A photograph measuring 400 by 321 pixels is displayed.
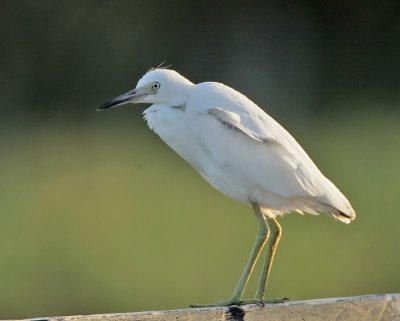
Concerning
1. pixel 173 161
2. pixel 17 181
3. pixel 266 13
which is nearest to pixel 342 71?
pixel 266 13

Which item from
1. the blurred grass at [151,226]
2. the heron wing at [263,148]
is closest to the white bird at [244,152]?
the heron wing at [263,148]

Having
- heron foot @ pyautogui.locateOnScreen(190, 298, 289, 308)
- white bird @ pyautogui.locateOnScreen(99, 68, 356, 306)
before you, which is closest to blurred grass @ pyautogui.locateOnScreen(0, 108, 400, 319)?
white bird @ pyautogui.locateOnScreen(99, 68, 356, 306)

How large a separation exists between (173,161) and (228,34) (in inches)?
58.0

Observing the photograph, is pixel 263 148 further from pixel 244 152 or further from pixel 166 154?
pixel 166 154

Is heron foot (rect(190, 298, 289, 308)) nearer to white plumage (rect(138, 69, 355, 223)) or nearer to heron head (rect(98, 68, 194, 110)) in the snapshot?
white plumage (rect(138, 69, 355, 223))

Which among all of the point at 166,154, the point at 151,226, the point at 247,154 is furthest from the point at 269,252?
the point at 166,154

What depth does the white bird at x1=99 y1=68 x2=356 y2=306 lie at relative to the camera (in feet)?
9.19

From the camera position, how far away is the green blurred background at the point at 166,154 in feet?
15.9

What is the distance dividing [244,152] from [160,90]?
0.76 ft

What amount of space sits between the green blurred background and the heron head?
1.76 metres

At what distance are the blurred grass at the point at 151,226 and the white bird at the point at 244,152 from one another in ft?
5.62

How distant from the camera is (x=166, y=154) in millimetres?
5359

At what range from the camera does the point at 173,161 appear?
17.4 ft

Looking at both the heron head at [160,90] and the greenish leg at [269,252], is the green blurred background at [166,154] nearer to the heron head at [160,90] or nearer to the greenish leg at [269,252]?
the greenish leg at [269,252]
